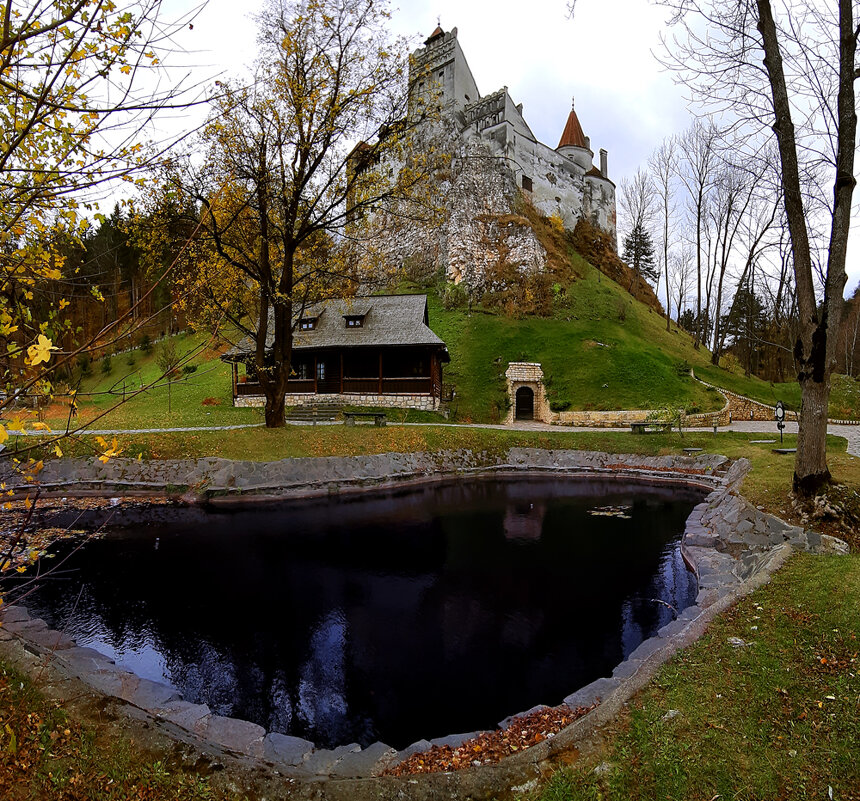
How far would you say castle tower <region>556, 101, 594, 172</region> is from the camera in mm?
60719

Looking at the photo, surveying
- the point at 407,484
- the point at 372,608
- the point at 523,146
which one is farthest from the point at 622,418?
the point at 523,146

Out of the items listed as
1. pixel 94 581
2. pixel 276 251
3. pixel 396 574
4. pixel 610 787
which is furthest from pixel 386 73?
pixel 610 787

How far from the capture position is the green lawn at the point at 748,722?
3.59 metres

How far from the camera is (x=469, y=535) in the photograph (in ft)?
43.3

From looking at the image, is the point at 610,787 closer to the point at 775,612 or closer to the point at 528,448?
the point at 775,612

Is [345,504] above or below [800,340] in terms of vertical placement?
below

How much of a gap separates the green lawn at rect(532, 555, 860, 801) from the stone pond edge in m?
0.31

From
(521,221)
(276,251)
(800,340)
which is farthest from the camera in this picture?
(521,221)

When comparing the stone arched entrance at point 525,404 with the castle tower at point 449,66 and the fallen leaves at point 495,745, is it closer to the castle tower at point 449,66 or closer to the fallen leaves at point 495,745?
the fallen leaves at point 495,745

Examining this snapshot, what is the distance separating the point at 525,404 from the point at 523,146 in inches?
1294

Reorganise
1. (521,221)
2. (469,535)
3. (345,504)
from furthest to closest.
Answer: (521,221) < (345,504) < (469,535)

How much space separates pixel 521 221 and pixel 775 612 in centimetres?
4617

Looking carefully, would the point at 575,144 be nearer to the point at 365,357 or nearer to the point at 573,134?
the point at 573,134

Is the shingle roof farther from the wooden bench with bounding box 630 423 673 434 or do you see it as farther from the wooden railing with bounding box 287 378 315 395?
the wooden bench with bounding box 630 423 673 434
